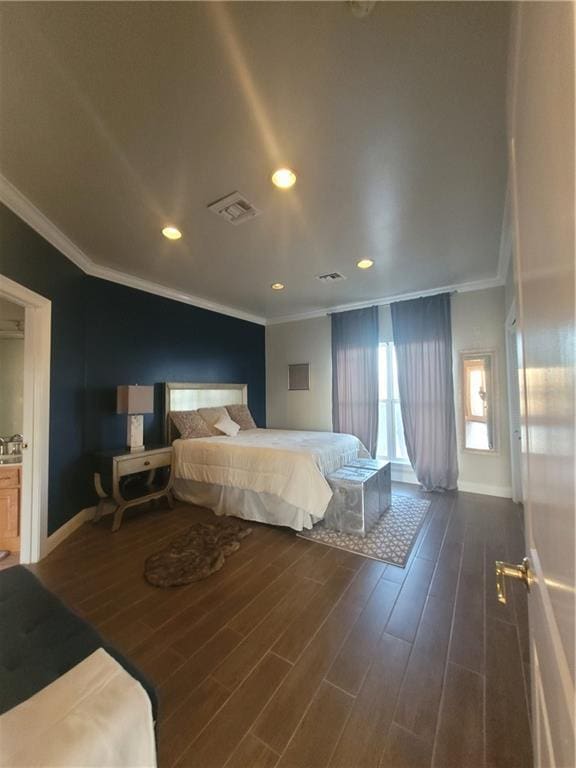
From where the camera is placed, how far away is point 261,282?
3.70 metres

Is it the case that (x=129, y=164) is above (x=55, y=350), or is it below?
above

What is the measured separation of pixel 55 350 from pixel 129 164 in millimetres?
1685

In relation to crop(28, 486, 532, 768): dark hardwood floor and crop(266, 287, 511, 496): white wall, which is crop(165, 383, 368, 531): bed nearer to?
crop(28, 486, 532, 768): dark hardwood floor

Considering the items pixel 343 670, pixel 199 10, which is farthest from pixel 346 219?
pixel 343 670

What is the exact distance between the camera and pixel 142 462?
10.1 feet

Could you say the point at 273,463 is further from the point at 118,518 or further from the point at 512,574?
the point at 512,574

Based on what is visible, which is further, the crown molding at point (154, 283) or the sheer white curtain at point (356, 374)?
the sheer white curtain at point (356, 374)

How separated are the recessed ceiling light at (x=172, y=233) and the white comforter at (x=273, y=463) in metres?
2.08

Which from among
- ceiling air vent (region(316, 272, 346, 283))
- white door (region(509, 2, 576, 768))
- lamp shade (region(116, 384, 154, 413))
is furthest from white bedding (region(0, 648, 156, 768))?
ceiling air vent (region(316, 272, 346, 283))

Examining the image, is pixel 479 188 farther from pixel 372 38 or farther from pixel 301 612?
pixel 301 612

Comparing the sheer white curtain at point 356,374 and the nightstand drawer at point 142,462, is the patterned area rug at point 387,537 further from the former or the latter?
the nightstand drawer at point 142,462

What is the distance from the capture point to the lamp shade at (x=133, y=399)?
10.1ft

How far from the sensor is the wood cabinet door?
2.48 m

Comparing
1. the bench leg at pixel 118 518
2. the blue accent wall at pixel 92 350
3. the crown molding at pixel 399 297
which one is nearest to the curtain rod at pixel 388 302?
the crown molding at pixel 399 297
